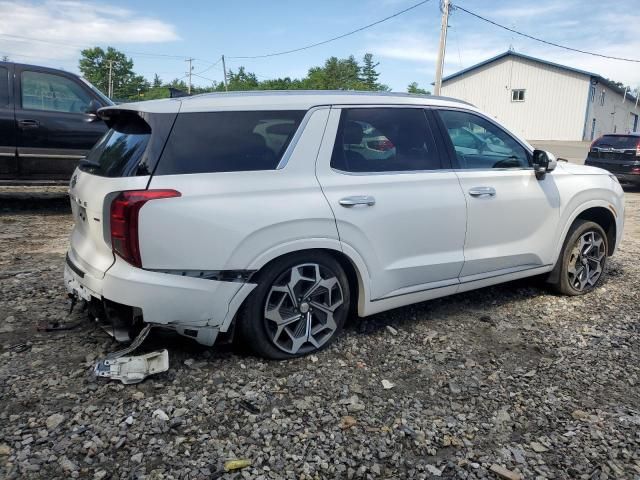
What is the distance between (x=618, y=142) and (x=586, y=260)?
36.1 ft

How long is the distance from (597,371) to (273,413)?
2124 millimetres

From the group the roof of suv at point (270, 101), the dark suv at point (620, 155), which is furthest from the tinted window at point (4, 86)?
the dark suv at point (620, 155)

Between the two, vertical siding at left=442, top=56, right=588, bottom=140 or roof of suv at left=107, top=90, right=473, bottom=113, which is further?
vertical siding at left=442, top=56, right=588, bottom=140

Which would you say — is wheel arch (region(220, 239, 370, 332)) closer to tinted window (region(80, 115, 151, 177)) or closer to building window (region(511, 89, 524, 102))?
tinted window (region(80, 115, 151, 177))

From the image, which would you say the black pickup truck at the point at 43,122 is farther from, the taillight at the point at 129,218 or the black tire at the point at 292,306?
the black tire at the point at 292,306

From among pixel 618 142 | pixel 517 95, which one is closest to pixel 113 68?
pixel 517 95

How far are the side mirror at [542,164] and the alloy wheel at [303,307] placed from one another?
80.7 inches

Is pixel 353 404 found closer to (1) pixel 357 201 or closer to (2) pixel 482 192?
(1) pixel 357 201

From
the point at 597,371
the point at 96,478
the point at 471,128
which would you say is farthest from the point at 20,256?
the point at 597,371

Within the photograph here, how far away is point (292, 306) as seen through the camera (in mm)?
3375

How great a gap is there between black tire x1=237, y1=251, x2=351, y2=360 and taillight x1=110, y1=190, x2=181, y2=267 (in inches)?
27.6

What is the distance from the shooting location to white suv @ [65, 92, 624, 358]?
2965 millimetres

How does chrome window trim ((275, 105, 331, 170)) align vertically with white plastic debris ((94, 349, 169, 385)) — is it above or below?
above

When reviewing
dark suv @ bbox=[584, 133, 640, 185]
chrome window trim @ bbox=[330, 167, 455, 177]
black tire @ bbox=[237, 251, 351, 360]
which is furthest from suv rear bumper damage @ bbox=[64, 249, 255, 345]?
dark suv @ bbox=[584, 133, 640, 185]
